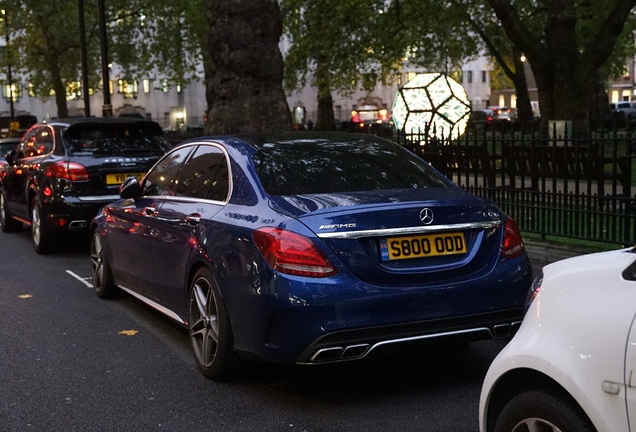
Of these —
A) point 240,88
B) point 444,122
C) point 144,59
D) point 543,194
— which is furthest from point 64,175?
point 144,59

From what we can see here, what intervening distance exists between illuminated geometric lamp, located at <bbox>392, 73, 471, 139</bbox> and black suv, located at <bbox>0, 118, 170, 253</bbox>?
35.5 ft

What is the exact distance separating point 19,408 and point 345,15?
27279 millimetres

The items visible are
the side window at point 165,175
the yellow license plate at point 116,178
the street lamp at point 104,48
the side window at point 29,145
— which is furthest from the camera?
the street lamp at point 104,48

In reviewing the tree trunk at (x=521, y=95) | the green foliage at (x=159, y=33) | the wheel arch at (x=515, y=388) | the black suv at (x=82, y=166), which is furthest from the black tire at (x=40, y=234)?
the tree trunk at (x=521, y=95)

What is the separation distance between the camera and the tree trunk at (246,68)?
15609 millimetres

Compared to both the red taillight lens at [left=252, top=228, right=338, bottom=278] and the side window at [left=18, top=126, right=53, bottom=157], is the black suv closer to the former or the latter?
the side window at [left=18, top=126, right=53, bottom=157]

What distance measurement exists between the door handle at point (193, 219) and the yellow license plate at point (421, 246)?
Answer: 4.88ft

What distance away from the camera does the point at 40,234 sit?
12672mm

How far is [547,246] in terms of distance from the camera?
10672mm

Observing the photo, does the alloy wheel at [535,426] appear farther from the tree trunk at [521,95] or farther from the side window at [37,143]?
the tree trunk at [521,95]

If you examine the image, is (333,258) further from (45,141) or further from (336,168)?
(45,141)

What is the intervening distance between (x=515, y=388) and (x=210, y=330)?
2.82 m

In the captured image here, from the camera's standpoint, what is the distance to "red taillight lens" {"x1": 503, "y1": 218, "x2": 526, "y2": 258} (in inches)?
226

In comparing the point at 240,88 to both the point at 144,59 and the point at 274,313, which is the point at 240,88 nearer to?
the point at 274,313
